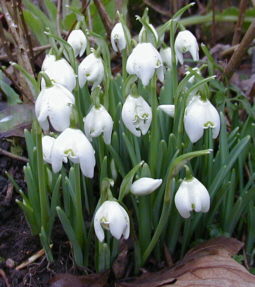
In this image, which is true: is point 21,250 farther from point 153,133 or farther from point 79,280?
point 153,133

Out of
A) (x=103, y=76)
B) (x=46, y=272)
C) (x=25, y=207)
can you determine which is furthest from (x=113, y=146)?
(x=46, y=272)

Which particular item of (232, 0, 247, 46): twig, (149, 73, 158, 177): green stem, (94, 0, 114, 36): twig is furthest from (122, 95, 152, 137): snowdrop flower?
(232, 0, 247, 46): twig

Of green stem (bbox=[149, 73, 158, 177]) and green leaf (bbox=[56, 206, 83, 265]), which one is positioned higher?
green stem (bbox=[149, 73, 158, 177])

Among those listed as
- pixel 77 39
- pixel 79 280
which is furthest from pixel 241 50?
pixel 79 280

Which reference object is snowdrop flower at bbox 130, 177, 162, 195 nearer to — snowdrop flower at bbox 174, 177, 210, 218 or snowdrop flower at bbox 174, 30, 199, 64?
snowdrop flower at bbox 174, 177, 210, 218

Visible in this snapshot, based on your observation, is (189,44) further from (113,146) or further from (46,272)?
(46,272)
